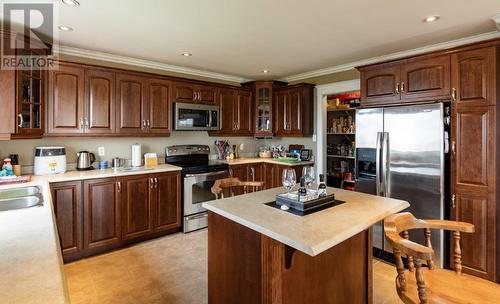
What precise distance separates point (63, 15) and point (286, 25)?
203 cm

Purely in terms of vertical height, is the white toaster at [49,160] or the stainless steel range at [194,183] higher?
the white toaster at [49,160]

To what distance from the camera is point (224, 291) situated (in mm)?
1756

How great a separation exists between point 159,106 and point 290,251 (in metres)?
3.01

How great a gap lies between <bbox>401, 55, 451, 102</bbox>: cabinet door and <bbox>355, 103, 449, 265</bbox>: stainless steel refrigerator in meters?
0.17

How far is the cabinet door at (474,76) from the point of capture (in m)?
2.42

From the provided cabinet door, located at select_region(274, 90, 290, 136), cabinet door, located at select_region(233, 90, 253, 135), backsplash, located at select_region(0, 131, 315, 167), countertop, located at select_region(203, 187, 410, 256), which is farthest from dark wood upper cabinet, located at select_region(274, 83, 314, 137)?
countertop, located at select_region(203, 187, 410, 256)

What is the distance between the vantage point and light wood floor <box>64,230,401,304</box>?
7.61 ft

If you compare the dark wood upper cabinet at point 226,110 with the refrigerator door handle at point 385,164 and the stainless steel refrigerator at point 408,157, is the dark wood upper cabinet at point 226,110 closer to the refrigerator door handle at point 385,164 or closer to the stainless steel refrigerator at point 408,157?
the stainless steel refrigerator at point 408,157

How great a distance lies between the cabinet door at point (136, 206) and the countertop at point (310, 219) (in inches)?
72.6

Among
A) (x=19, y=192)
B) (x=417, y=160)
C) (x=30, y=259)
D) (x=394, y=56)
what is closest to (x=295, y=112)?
(x=394, y=56)

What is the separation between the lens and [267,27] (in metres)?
2.65

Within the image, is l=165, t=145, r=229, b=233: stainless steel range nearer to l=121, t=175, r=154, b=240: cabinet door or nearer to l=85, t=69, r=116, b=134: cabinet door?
l=121, t=175, r=154, b=240: cabinet door

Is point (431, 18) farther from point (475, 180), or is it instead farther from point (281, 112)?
point (281, 112)

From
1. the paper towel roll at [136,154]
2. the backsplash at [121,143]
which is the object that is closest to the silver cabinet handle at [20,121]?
the backsplash at [121,143]
